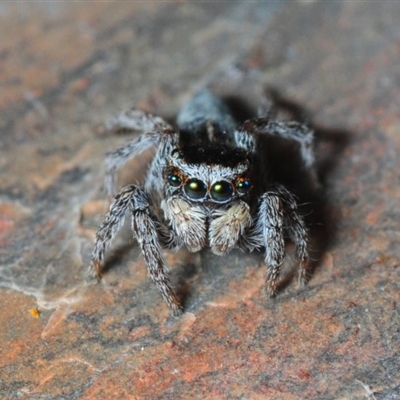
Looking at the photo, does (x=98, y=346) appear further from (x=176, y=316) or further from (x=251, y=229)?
(x=251, y=229)

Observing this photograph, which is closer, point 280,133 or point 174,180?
point 174,180

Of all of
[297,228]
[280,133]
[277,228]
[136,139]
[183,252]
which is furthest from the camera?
[280,133]

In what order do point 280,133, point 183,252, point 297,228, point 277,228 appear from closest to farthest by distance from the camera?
point 277,228 < point 297,228 < point 183,252 < point 280,133

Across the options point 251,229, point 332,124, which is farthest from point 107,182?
point 332,124

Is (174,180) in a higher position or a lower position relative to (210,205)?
higher

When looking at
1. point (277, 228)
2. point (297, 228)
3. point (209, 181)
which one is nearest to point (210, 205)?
point (209, 181)

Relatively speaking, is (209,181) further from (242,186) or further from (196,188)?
(242,186)
